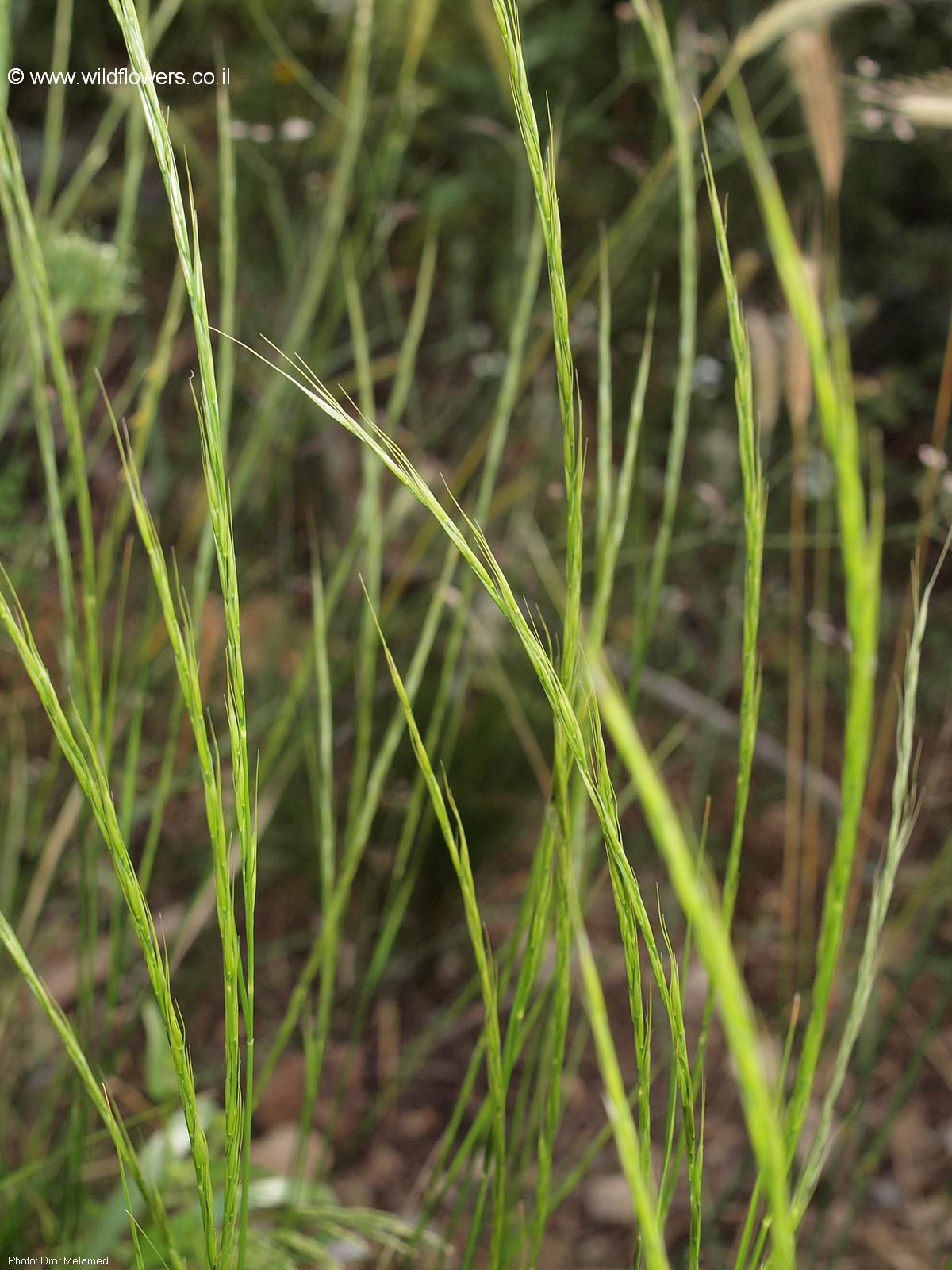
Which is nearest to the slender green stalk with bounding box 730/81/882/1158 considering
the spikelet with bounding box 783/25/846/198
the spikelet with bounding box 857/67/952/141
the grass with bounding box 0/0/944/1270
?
the grass with bounding box 0/0/944/1270

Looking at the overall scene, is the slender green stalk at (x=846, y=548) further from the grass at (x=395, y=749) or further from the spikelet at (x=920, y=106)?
the spikelet at (x=920, y=106)

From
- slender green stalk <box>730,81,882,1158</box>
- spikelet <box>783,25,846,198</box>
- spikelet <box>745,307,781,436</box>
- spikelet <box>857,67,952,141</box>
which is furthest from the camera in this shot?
spikelet <box>745,307,781,436</box>

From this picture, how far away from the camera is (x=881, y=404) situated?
158 cm

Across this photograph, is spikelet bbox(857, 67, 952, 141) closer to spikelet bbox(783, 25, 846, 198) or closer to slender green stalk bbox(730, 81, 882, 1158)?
spikelet bbox(783, 25, 846, 198)

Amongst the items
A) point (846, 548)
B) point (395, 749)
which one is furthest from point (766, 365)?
point (846, 548)

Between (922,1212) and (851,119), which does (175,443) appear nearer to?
(851,119)

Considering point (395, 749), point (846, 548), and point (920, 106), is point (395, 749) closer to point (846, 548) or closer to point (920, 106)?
point (920, 106)

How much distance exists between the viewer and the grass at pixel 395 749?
29cm

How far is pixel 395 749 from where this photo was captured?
0.94 m

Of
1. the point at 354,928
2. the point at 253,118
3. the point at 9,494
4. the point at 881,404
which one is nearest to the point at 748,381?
the point at 9,494

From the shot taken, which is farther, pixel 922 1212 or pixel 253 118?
pixel 253 118

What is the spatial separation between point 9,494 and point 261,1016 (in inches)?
24.7

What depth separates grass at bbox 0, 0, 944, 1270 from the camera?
29 centimetres

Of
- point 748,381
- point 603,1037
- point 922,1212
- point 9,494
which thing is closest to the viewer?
point 603,1037
